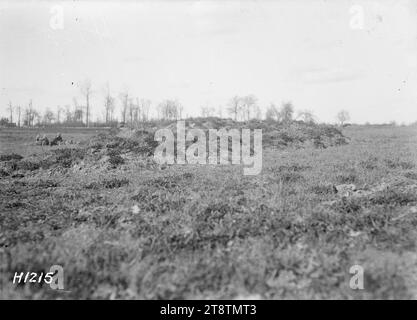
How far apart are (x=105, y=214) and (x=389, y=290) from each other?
203 inches

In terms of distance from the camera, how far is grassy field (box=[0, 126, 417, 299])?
4336mm

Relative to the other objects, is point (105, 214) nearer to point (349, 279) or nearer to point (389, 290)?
point (349, 279)

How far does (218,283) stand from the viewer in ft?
14.5

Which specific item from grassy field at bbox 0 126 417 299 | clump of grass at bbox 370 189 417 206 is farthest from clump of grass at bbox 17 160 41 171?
clump of grass at bbox 370 189 417 206

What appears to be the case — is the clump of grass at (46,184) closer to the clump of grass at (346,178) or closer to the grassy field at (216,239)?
the grassy field at (216,239)

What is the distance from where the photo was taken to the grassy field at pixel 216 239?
4336 mm

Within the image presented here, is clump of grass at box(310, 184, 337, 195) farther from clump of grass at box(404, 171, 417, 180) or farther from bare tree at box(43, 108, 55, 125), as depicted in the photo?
bare tree at box(43, 108, 55, 125)
